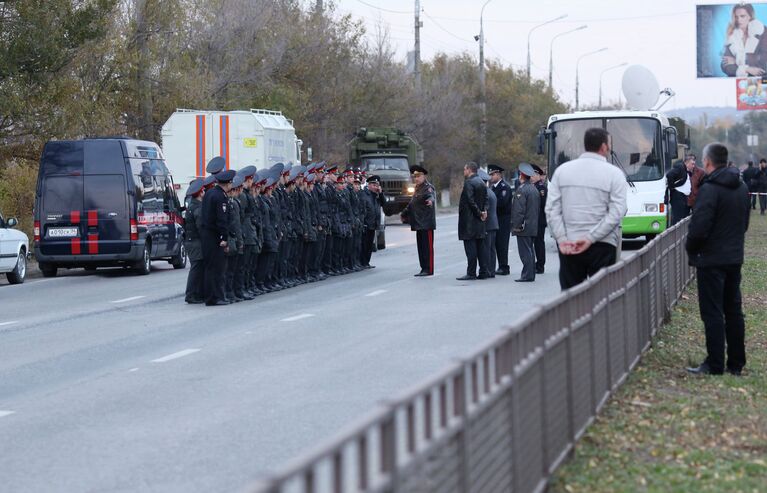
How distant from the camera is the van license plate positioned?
25.2 metres

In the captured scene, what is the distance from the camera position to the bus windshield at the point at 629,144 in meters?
29.5

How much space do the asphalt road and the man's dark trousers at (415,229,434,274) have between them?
3.70 ft

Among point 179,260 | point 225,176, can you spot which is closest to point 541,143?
point 179,260

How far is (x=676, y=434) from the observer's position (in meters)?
8.48

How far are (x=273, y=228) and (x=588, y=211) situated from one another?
397 inches

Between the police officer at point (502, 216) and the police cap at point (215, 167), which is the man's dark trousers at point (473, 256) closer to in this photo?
the police officer at point (502, 216)

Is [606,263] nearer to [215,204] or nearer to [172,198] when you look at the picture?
[215,204]

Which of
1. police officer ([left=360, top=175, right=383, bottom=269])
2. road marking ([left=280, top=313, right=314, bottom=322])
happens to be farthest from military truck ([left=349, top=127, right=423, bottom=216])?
road marking ([left=280, top=313, right=314, bottom=322])

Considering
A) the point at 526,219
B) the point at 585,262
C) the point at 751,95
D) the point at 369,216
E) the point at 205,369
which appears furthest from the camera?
the point at 751,95

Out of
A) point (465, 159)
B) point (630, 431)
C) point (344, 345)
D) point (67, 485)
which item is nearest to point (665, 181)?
point (344, 345)

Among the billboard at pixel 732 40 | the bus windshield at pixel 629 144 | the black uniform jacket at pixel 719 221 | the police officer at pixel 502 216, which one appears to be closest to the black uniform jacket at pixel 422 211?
the police officer at pixel 502 216

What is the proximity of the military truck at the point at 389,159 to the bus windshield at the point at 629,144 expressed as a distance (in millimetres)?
16031

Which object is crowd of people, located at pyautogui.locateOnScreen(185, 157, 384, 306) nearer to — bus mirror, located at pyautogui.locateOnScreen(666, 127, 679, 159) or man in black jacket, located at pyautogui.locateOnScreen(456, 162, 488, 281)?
man in black jacket, located at pyautogui.locateOnScreen(456, 162, 488, 281)

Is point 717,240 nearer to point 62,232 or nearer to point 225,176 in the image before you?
point 225,176
